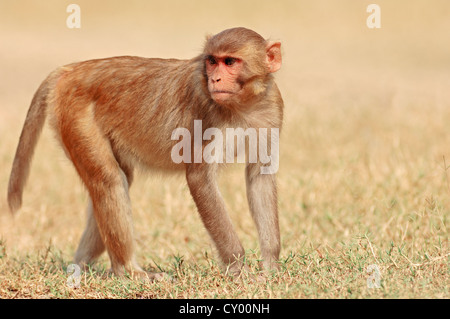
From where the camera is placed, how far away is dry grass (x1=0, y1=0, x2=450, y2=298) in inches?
215

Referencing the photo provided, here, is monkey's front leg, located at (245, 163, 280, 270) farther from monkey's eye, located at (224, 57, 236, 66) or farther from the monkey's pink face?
monkey's eye, located at (224, 57, 236, 66)

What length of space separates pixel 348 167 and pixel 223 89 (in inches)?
161

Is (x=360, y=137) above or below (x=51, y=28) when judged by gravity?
below

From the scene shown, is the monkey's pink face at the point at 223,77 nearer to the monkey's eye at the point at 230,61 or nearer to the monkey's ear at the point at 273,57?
the monkey's eye at the point at 230,61

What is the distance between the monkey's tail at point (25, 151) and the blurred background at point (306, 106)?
10.0 inches

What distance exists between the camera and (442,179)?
8188 mm

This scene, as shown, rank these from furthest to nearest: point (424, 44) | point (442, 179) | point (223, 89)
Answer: point (424, 44) → point (442, 179) → point (223, 89)

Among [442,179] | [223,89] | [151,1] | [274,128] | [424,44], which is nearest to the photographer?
[223,89]

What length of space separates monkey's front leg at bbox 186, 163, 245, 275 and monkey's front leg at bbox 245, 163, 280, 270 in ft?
0.82

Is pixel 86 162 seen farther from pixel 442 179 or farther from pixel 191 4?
pixel 191 4

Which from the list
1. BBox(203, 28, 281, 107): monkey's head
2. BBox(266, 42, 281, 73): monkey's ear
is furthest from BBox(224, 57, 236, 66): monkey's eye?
BBox(266, 42, 281, 73): monkey's ear

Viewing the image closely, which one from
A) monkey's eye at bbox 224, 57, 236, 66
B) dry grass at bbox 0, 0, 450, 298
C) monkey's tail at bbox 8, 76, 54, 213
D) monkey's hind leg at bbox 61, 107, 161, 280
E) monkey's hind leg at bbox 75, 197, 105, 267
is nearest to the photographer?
dry grass at bbox 0, 0, 450, 298

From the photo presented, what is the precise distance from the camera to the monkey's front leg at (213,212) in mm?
5652

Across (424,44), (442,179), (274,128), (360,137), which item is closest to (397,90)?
(360,137)
